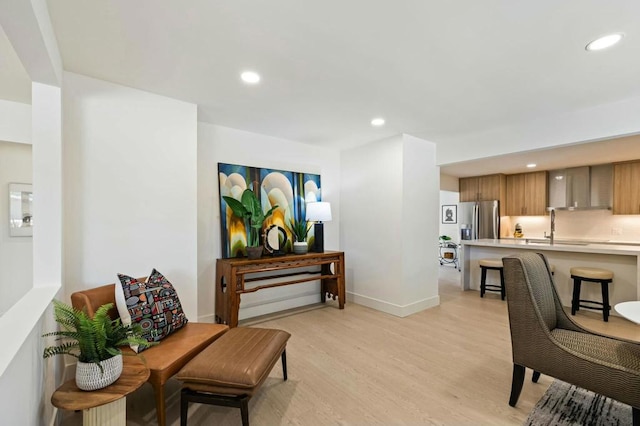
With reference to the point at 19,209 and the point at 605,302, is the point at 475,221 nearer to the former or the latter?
the point at 605,302

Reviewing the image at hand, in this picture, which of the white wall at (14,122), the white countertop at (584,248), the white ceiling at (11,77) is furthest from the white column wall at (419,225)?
the white wall at (14,122)

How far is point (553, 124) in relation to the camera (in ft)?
10.5

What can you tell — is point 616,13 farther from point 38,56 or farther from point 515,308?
point 38,56

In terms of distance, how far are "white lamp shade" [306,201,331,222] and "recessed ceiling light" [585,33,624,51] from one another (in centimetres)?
285

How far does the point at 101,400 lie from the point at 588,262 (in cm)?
542

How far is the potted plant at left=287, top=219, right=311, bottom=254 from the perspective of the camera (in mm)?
3846

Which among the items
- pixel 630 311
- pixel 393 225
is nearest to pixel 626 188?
pixel 393 225

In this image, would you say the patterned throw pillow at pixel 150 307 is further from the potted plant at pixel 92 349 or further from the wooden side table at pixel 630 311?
the wooden side table at pixel 630 311

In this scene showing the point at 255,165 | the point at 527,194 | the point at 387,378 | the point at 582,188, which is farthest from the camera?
the point at 527,194

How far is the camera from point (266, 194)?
12.6ft

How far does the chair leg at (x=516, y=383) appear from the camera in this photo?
1917 millimetres

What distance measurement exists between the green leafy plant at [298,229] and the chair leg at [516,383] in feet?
8.71

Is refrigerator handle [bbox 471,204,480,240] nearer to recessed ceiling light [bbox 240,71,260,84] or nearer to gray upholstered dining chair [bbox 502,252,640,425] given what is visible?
gray upholstered dining chair [bbox 502,252,640,425]

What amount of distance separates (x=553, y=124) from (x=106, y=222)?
14.9 ft
